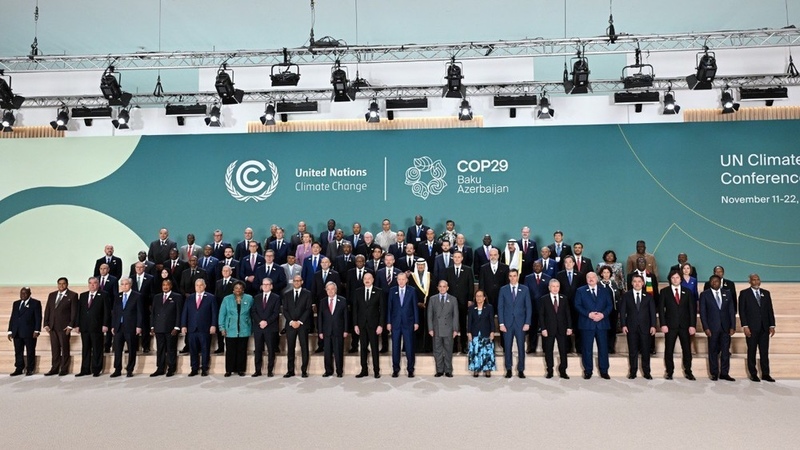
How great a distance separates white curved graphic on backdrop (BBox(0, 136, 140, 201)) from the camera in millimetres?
11555

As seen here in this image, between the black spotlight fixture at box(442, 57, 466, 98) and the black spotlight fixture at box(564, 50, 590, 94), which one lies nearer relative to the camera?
the black spotlight fixture at box(564, 50, 590, 94)

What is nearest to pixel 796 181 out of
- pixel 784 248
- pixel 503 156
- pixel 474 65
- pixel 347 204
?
pixel 784 248

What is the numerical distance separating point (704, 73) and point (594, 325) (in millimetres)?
4216

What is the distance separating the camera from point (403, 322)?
770 cm

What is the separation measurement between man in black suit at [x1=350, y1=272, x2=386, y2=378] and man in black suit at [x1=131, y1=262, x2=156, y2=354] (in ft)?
10.1

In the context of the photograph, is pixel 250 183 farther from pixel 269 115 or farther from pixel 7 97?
pixel 7 97

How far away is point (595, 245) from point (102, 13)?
9.02 meters

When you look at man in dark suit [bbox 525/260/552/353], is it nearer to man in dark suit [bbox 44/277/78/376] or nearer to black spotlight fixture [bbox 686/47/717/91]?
black spotlight fixture [bbox 686/47/717/91]

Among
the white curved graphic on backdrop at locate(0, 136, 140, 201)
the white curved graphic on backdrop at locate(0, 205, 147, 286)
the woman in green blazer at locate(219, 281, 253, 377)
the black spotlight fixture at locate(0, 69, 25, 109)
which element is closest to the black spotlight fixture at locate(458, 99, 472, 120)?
the woman in green blazer at locate(219, 281, 253, 377)

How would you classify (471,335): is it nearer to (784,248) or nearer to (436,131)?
(436,131)

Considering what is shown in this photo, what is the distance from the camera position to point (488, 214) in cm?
1114

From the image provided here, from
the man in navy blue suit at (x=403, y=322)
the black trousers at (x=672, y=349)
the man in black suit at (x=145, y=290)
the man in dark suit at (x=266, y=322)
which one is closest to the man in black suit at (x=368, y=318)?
the man in navy blue suit at (x=403, y=322)

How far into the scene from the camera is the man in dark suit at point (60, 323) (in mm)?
8023

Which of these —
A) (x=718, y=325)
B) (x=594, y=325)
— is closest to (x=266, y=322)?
(x=594, y=325)
